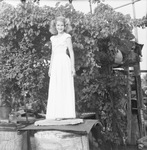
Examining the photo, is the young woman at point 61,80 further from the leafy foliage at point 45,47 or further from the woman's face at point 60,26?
the leafy foliage at point 45,47

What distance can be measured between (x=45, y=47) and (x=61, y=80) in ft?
A: 5.09

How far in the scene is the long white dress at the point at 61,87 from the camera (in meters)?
3.58

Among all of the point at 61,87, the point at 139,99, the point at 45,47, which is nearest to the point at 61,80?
the point at 61,87

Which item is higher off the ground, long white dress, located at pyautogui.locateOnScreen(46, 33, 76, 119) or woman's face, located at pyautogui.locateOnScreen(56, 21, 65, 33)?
woman's face, located at pyautogui.locateOnScreen(56, 21, 65, 33)

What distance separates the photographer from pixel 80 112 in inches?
220

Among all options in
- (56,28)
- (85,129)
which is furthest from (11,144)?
(56,28)

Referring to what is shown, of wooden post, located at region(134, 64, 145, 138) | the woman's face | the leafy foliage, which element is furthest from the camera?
wooden post, located at region(134, 64, 145, 138)

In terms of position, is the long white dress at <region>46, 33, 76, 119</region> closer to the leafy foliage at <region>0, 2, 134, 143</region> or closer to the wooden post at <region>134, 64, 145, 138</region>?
the leafy foliage at <region>0, 2, 134, 143</region>

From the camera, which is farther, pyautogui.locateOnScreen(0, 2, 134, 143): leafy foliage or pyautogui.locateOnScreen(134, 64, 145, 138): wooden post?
pyautogui.locateOnScreen(134, 64, 145, 138): wooden post

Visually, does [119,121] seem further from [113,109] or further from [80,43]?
[80,43]

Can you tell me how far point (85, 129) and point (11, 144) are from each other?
140 cm

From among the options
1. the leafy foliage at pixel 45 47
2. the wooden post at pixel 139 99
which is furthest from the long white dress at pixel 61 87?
the wooden post at pixel 139 99

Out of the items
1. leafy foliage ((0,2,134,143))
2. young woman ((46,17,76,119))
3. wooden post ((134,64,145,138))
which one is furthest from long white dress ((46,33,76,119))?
wooden post ((134,64,145,138))

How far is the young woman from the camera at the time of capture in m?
3.58
